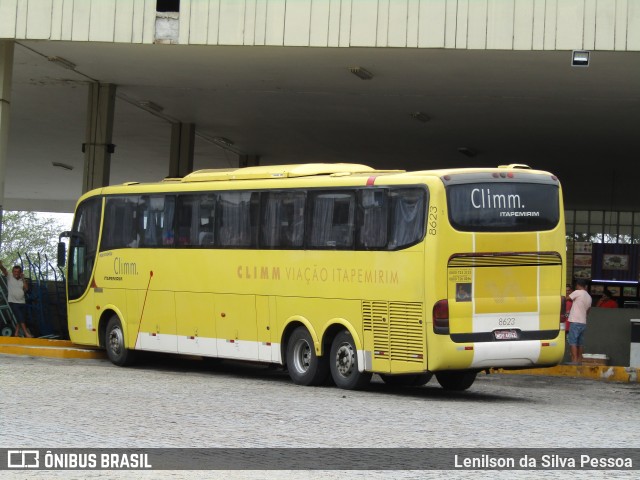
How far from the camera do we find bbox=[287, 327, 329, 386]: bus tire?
17.0 m

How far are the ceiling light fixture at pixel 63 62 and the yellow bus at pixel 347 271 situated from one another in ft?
14.3

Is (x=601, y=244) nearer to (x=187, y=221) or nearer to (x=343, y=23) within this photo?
(x=343, y=23)

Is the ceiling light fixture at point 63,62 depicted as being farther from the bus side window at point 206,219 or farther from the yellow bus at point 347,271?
the bus side window at point 206,219

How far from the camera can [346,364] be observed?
16688mm

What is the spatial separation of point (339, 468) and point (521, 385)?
1122 cm

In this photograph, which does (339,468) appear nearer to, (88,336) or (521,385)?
(521,385)

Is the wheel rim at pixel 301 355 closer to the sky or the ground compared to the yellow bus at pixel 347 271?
closer to the ground

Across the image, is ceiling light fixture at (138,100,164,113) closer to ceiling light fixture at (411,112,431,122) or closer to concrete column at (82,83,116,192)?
concrete column at (82,83,116,192)

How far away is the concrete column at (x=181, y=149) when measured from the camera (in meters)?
32.2

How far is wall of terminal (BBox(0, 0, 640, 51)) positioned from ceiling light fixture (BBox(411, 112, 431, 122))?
883 cm

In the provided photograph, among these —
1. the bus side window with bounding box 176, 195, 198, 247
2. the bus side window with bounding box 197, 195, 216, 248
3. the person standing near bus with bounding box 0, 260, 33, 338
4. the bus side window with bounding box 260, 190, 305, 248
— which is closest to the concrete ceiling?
the bus side window with bounding box 176, 195, 198, 247

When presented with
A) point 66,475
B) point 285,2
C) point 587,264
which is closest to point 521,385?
point 285,2

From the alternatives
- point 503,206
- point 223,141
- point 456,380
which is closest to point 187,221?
point 456,380

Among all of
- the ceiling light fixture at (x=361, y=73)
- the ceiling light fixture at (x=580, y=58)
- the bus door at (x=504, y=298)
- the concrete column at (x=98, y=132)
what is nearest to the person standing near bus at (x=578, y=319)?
the ceiling light fixture at (x=580, y=58)
